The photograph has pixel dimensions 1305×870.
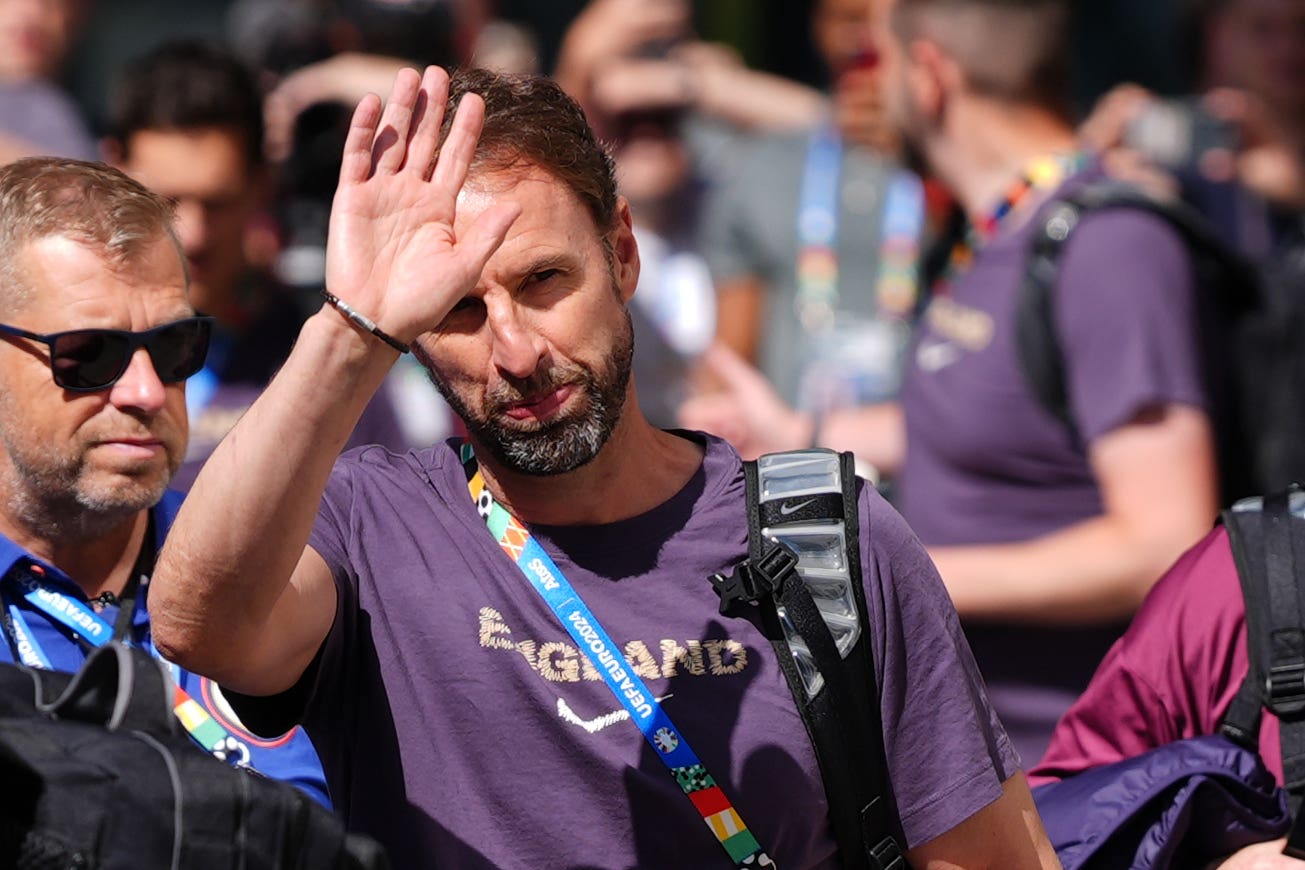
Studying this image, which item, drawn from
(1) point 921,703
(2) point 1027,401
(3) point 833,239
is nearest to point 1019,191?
(2) point 1027,401

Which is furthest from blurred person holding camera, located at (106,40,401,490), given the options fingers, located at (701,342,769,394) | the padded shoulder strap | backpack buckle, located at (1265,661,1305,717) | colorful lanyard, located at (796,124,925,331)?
backpack buckle, located at (1265,661,1305,717)

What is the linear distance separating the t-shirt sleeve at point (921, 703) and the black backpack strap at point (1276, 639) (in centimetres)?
50

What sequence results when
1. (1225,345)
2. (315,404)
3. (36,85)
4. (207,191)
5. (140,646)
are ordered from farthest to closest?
(36,85)
(207,191)
(1225,345)
(140,646)
(315,404)

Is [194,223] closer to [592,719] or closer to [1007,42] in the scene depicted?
[1007,42]

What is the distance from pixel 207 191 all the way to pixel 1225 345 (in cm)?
253

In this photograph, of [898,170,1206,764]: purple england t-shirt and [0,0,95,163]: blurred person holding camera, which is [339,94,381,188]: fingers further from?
[0,0,95,163]: blurred person holding camera

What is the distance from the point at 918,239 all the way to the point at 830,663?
3433mm

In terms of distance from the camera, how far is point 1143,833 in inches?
119

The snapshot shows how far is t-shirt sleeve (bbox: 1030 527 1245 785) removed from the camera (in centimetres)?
312

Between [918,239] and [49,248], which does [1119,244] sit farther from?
[49,248]

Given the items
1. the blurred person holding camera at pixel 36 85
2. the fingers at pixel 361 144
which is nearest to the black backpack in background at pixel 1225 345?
the fingers at pixel 361 144

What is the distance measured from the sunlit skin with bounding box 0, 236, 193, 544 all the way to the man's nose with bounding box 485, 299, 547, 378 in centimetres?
74

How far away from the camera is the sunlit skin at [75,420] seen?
3059 millimetres

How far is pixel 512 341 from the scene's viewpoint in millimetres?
2604
